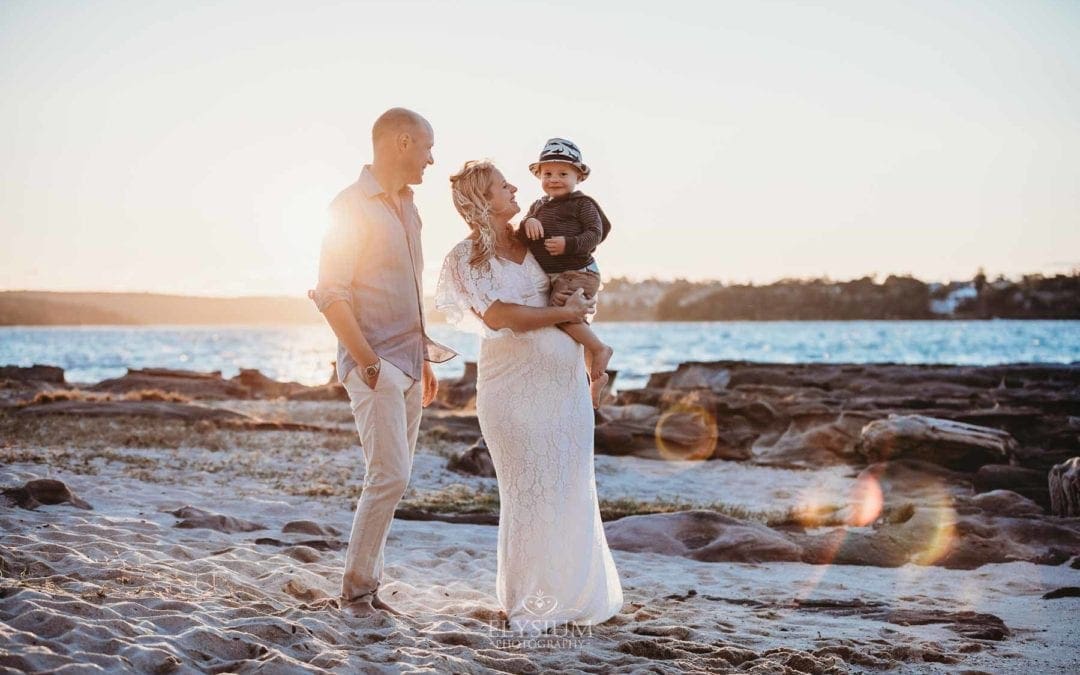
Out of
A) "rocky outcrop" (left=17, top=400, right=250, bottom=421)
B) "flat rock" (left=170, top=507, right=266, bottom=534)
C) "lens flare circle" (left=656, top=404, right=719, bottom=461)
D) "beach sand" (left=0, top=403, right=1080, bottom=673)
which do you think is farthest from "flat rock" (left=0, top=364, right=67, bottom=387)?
"flat rock" (left=170, top=507, right=266, bottom=534)

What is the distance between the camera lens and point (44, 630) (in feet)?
13.0

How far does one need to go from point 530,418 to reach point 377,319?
988 mm

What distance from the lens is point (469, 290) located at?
16.9 feet

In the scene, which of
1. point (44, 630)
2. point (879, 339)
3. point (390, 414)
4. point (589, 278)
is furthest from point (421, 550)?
point (879, 339)

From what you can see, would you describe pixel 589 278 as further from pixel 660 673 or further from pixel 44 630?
pixel 44 630

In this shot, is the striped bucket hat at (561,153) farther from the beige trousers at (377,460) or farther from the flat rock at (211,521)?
the flat rock at (211,521)

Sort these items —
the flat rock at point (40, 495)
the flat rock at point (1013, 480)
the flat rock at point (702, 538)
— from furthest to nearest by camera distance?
1. the flat rock at point (1013, 480)
2. the flat rock at point (702, 538)
3. the flat rock at point (40, 495)

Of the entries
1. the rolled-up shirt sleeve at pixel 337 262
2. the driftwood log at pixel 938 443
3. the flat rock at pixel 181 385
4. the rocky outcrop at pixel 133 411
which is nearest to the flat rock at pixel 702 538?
the rolled-up shirt sleeve at pixel 337 262

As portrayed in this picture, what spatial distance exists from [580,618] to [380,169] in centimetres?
267

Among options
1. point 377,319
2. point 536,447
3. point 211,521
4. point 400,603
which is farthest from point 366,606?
point 211,521

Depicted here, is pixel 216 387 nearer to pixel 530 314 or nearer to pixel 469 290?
pixel 469 290

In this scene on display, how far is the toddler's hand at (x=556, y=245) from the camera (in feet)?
16.6

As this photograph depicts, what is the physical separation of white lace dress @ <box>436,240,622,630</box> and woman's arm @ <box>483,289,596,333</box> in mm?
57

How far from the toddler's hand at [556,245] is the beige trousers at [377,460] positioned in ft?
3.35
